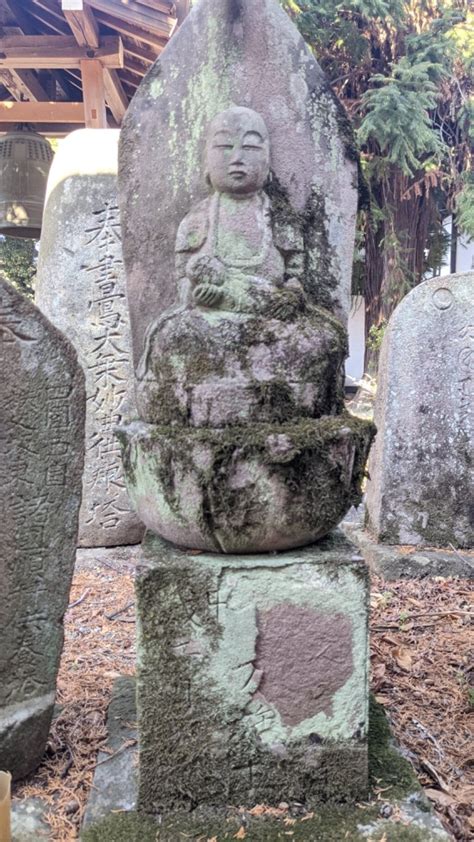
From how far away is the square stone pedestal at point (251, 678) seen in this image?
4.90 feet

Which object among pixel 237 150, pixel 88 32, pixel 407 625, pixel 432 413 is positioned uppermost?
pixel 88 32

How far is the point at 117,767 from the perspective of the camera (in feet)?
5.58

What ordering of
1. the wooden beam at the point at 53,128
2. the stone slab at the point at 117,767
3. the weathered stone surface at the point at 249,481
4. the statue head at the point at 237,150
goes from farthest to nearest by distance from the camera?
the wooden beam at the point at 53,128
the statue head at the point at 237,150
the stone slab at the point at 117,767
the weathered stone surface at the point at 249,481

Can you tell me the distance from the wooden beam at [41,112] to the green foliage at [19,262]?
557 centimetres

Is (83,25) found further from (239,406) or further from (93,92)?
(239,406)

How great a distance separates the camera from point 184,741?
59.5 inches

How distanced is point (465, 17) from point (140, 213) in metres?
8.37

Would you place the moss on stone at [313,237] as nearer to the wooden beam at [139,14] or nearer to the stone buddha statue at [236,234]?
the stone buddha statue at [236,234]

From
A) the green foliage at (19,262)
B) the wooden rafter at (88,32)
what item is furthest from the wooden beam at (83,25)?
the green foliage at (19,262)

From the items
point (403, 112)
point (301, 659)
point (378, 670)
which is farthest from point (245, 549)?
point (403, 112)

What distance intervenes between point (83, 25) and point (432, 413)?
315cm

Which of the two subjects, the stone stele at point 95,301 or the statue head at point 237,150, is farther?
the stone stele at point 95,301

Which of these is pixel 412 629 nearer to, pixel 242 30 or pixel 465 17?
pixel 242 30

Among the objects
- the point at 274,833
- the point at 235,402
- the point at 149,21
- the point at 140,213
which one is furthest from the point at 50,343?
the point at 149,21
